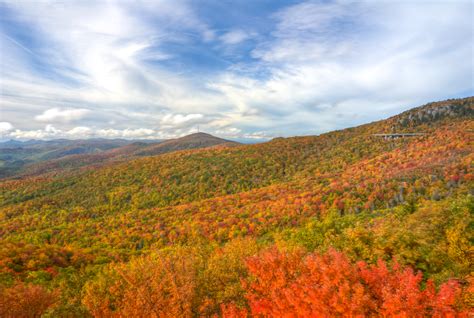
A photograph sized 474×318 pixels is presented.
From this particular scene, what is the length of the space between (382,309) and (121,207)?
86.1 m

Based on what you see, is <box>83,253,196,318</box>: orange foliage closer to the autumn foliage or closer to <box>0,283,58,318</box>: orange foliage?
<box>0,283,58,318</box>: orange foliage

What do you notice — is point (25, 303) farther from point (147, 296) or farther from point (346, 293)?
point (346, 293)

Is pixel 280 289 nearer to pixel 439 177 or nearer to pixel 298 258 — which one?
pixel 298 258

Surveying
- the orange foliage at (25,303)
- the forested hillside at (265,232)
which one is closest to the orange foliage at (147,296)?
the forested hillside at (265,232)

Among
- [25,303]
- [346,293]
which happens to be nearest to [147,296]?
[25,303]

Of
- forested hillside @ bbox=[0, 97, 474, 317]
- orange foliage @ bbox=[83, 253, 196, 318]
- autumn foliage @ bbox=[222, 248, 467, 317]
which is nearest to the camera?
autumn foliage @ bbox=[222, 248, 467, 317]

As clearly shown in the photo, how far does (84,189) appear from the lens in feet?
322

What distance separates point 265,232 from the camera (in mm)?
44594

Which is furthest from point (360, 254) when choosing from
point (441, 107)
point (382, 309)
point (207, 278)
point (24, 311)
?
point (441, 107)

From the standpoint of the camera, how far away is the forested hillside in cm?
1229

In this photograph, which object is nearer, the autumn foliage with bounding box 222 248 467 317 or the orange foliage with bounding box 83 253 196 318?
the autumn foliage with bounding box 222 248 467 317

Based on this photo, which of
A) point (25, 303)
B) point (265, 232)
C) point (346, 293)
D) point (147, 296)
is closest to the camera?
point (346, 293)

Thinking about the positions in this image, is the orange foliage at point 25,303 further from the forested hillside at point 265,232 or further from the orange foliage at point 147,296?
the orange foliage at point 147,296

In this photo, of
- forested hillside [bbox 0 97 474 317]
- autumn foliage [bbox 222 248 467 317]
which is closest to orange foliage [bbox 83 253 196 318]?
forested hillside [bbox 0 97 474 317]
